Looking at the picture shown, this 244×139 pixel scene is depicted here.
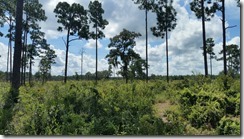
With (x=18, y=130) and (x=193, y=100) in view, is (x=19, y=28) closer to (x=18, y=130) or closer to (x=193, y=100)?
(x=18, y=130)

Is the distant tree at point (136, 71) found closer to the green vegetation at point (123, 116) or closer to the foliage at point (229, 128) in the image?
the green vegetation at point (123, 116)

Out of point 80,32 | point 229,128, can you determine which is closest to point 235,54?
point 229,128

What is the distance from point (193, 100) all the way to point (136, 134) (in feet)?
7.51

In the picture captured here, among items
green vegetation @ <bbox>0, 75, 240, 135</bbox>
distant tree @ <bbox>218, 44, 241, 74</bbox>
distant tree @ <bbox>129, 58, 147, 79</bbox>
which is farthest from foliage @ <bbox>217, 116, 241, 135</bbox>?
distant tree @ <bbox>129, 58, 147, 79</bbox>

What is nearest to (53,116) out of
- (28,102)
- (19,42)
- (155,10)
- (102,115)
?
(102,115)

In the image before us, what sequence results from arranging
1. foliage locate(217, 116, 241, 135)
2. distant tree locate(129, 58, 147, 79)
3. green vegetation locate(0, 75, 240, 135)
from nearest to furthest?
foliage locate(217, 116, 241, 135) < green vegetation locate(0, 75, 240, 135) < distant tree locate(129, 58, 147, 79)

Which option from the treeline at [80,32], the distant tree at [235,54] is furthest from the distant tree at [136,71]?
the distant tree at [235,54]

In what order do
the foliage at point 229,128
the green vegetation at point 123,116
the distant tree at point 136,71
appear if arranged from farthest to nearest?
the distant tree at point 136,71 → the green vegetation at point 123,116 → the foliage at point 229,128

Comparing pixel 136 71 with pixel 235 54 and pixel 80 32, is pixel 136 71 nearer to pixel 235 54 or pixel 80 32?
pixel 80 32

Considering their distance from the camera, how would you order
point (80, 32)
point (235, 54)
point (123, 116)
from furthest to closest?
point (80, 32), point (235, 54), point (123, 116)

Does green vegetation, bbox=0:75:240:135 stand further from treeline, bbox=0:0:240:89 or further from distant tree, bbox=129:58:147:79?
distant tree, bbox=129:58:147:79

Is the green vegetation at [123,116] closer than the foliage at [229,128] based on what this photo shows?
No

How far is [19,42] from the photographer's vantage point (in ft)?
24.3

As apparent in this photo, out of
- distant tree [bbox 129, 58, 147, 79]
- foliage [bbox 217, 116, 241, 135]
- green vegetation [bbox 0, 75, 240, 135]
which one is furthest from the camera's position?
distant tree [bbox 129, 58, 147, 79]
